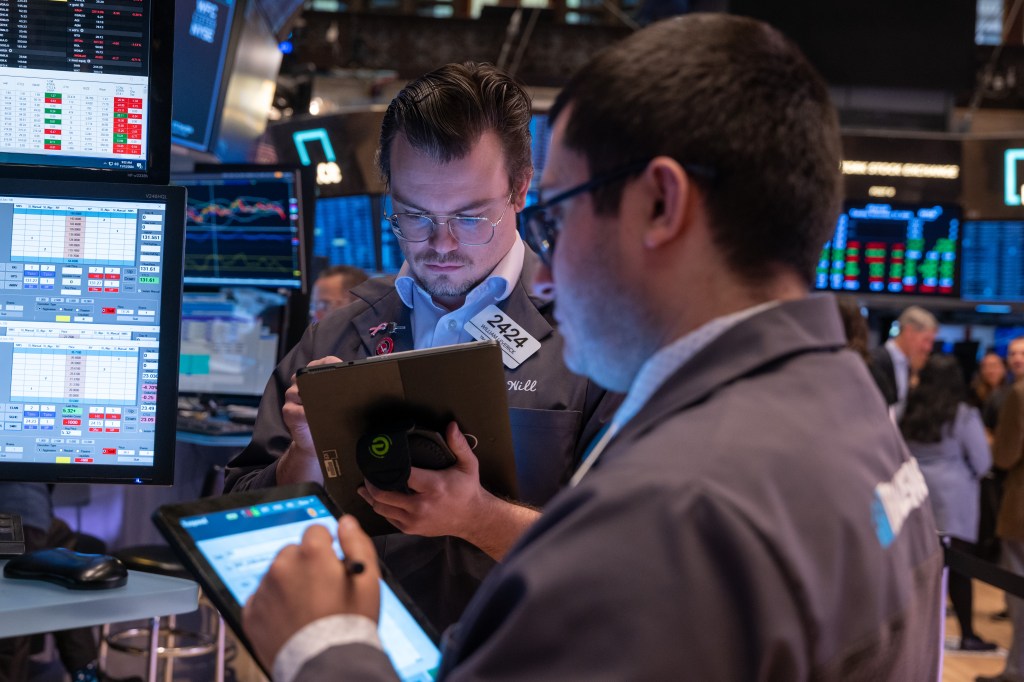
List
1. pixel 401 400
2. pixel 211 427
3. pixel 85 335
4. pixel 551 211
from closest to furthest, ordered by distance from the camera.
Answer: pixel 551 211 < pixel 401 400 < pixel 85 335 < pixel 211 427

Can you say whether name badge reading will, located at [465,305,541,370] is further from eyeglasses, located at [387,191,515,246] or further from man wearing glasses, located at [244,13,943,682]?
man wearing glasses, located at [244,13,943,682]

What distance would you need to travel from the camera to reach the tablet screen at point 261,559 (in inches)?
46.2

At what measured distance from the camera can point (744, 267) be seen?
3.25 feet

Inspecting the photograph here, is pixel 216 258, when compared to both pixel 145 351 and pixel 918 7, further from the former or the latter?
pixel 918 7

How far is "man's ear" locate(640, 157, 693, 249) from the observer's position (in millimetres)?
955

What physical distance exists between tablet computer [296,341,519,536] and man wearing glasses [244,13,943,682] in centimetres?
41

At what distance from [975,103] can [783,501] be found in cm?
1479

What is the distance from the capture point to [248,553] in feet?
3.96

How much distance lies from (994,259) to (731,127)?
7.86 meters

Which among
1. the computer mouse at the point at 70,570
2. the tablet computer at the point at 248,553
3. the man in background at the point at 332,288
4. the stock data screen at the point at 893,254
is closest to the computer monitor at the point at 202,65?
the man in background at the point at 332,288

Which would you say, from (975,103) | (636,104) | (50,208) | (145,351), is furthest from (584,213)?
(975,103)

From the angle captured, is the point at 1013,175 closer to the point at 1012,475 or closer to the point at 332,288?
the point at 1012,475

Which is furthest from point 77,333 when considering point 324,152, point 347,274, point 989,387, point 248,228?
point 989,387

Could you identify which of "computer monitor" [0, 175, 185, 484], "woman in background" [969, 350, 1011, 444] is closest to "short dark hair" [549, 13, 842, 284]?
"computer monitor" [0, 175, 185, 484]
